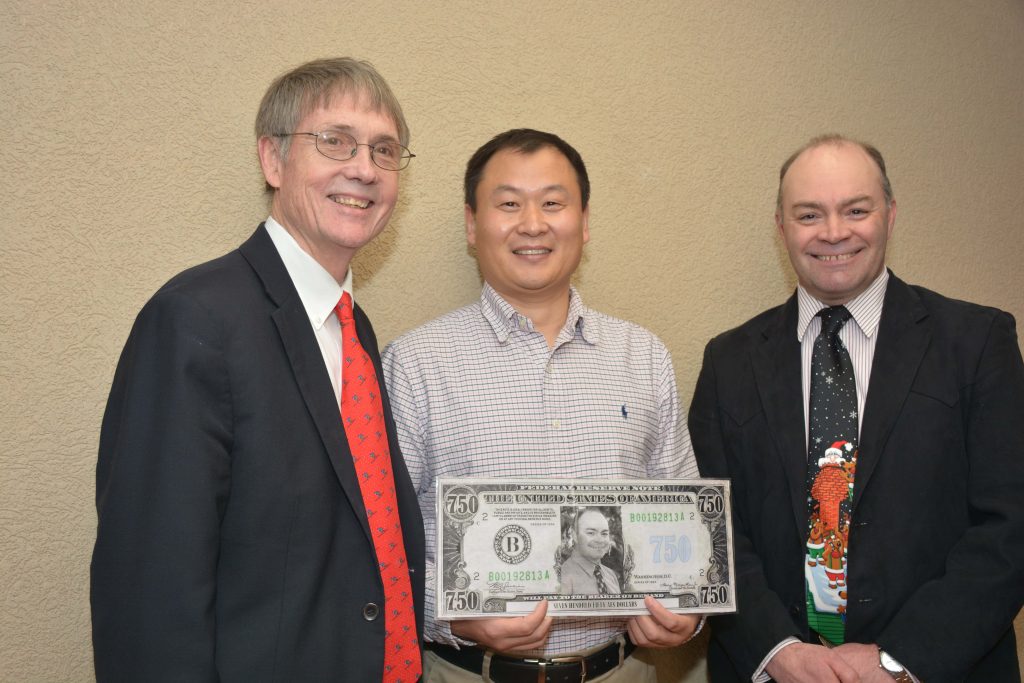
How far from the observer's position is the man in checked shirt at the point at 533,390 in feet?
6.19

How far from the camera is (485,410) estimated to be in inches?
76.2

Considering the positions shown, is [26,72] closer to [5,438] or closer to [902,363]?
[5,438]

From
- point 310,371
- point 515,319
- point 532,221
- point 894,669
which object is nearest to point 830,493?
point 894,669

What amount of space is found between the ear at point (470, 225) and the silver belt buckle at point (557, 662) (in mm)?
1065

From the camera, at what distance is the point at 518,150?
6.86 feet

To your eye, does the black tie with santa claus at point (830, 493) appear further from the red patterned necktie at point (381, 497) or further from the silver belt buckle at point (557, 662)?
the red patterned necktie at point (381, 497)

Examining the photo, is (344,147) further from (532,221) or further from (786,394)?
(786,394)

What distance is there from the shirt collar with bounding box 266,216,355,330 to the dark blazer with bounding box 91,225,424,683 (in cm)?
4

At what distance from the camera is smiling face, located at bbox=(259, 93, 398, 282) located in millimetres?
1627

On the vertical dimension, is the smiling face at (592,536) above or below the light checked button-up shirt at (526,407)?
below

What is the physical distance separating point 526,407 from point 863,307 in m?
0.96

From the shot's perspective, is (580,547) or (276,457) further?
(580,547)

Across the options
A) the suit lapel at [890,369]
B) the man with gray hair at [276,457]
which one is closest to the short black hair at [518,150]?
the man with gray hair at [276,457]

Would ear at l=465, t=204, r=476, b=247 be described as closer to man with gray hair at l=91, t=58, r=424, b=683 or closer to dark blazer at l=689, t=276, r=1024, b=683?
man with gray hair at l=91, t=58, r=424, b=683
